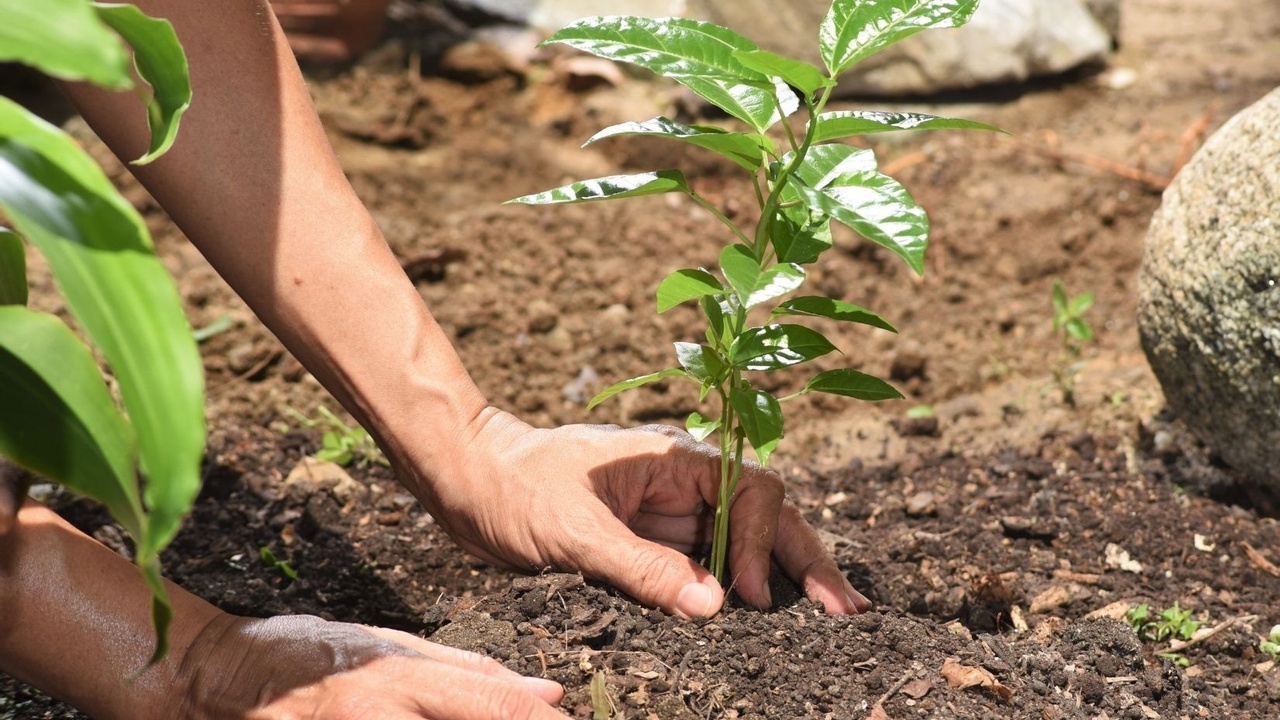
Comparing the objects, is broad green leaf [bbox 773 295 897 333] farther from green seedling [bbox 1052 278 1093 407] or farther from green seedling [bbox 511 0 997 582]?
green seedling [bbox 1052 278 1093 407]

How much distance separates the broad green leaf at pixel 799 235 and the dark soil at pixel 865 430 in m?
0.59

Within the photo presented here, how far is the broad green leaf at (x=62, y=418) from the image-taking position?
1054 mm

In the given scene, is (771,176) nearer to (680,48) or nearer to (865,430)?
(680,48)

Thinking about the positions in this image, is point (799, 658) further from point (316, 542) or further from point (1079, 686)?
point (316, 542)

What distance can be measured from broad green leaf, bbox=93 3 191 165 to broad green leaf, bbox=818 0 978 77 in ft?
2.53

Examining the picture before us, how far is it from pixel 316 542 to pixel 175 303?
4.57 ft

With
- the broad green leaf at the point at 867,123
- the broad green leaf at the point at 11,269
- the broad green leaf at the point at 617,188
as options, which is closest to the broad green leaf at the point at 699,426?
the broad green leaf at the point at 617,188

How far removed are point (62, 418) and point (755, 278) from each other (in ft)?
2.65

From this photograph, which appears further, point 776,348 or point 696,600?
point 696,600

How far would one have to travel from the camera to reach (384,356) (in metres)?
1.82

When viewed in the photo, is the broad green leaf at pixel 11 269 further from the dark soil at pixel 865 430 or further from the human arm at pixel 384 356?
the dark soil at pixel 865 430

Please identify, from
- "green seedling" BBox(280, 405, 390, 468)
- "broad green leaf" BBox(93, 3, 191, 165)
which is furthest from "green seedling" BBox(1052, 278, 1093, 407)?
"broad green leaf" BBox(93, 3, 191, 165)

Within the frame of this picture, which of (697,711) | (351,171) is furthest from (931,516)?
(351,171)

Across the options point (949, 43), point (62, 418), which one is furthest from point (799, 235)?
point (949, 43)
